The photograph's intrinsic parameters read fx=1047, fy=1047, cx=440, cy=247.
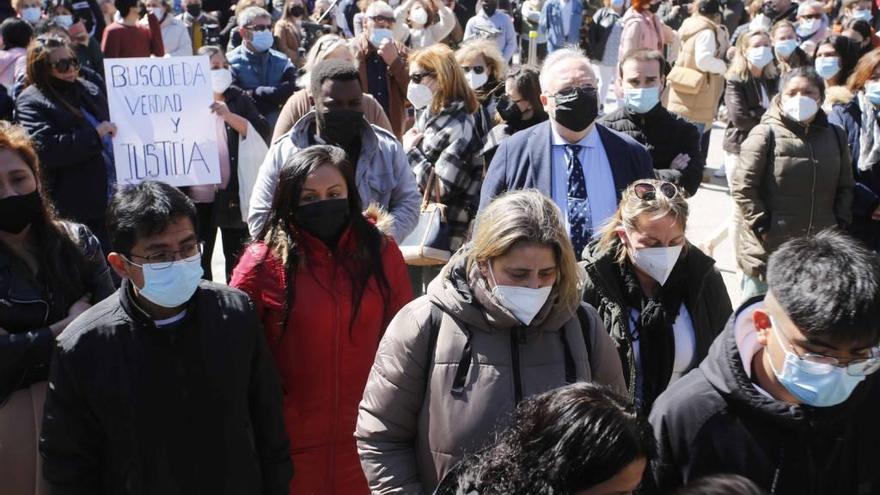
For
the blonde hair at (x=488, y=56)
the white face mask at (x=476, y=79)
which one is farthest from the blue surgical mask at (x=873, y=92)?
the white face mask at (x=476, y=79)

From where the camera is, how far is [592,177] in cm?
482

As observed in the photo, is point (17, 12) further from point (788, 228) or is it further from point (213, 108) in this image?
point (788, 228)

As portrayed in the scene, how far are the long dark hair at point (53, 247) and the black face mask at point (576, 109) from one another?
2.30 meters

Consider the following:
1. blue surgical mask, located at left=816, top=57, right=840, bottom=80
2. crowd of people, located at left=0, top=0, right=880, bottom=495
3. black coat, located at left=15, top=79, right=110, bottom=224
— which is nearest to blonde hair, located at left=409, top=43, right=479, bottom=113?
crowd of people, located at left=0, top=0, right=880, bottom=495

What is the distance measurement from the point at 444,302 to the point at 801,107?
3735mm

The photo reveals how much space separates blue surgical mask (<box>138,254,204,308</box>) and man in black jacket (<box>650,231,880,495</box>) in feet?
4.62

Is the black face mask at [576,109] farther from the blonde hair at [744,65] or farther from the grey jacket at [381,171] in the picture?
the blonde hair at [744,65]

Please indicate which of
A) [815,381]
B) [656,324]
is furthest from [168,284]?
[815,381]

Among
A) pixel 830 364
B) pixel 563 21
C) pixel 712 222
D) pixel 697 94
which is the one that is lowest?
pixel 712 222

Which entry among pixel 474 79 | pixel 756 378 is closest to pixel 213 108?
pixel 474 79

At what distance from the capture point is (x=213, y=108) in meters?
6.59

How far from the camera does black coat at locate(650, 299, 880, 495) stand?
239cm

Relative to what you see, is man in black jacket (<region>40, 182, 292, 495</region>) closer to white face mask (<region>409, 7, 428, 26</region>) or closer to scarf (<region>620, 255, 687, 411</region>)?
scarf (<region>620, 255, 687, 411</region>)

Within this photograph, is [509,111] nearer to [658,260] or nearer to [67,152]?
[658,260]
